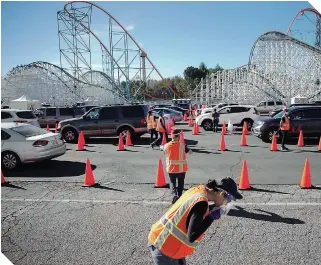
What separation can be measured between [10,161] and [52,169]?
123 centimetres

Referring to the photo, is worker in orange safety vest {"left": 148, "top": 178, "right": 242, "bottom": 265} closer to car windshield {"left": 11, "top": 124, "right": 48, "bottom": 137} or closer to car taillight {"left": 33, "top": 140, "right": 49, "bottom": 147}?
car taillight {"left": 33, "top": 140, "right": 49, "bottom": 147}

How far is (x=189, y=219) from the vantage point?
2.23 meters

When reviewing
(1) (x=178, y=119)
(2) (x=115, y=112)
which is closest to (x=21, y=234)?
(2) (x=115, y=112)

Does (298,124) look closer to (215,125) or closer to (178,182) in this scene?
(215,125)

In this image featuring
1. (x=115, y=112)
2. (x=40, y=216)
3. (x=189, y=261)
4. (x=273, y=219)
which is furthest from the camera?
(x=115, y=112)

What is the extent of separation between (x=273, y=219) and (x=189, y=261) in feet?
6.60

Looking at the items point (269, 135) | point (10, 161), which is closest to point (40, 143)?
point (10, 161)

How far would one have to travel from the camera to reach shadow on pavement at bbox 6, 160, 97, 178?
840 cm

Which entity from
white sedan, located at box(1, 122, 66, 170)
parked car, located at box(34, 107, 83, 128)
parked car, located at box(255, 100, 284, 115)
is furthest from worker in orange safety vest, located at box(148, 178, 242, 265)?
parked car, located at box(255, 100, 284, 115)

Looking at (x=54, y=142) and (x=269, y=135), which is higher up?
(x=54, y=142)

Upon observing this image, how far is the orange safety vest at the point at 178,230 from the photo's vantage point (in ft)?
7.35

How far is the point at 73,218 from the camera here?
5.29 meters

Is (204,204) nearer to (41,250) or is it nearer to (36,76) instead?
(41,250)

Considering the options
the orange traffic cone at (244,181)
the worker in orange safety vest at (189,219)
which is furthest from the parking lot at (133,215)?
the worker in orange safety vest at (189,219)
